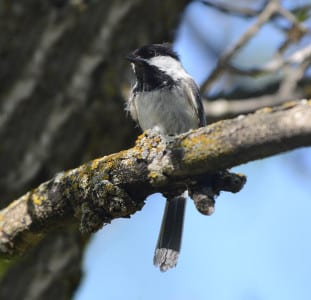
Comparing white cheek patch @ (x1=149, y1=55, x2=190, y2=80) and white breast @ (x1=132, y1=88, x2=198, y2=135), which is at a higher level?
white cheek patch @ (x1=149, y1=55, x2=190, y2=80)

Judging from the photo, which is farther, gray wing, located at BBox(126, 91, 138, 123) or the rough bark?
gray wing, located at BBox(126, 91, 138, 123)

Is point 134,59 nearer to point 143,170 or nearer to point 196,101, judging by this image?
point 196,101

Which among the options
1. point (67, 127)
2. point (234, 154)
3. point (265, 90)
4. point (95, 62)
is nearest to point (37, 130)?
point (67, 127)

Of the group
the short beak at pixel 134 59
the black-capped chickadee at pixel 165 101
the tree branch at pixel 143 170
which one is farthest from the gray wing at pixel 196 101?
the tree branch at pixel 143 170

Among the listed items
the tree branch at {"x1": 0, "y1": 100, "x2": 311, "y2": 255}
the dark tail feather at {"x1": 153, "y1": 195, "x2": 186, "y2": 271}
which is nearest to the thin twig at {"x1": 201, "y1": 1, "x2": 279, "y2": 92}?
the dark tail feather at {"x1": 153, "y1": 195, "x2": 186, "y2": 271}

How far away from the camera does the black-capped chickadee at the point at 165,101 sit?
13.0 ft

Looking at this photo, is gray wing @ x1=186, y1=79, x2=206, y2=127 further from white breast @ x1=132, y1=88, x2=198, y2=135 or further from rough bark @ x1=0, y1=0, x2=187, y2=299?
rough bark @ x1=0, y1=0, x2=187, y2=299

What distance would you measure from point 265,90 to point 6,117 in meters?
1.53

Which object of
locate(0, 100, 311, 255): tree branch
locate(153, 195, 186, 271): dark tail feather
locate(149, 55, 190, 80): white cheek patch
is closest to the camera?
locate(0, 100, 311, 255): tree branch

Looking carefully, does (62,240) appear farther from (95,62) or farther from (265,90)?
(265,90)

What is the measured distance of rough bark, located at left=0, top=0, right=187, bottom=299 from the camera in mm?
3561

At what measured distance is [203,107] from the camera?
399 cm

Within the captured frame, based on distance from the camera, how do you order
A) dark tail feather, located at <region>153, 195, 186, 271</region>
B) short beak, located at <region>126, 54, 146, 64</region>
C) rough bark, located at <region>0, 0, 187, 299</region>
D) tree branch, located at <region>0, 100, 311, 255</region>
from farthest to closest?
short beak, located at <region>126, 54, 146, 64</region>
rough bark, located at <region>0, 0, 187, 299</region>
dark tail feather, located at <region>153, 195, 186, 271</region>
tree branch, located at <region>0, 100, 311, 255</region>

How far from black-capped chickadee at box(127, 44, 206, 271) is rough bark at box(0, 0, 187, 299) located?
14 cm
